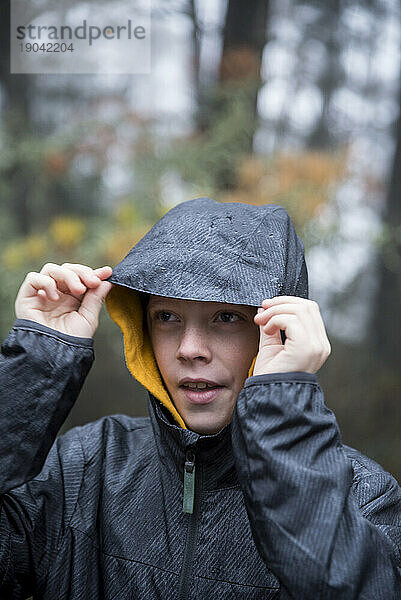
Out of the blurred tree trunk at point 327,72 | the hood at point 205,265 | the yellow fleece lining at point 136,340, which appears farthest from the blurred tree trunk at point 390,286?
the yellow fleece lining at point 136,340

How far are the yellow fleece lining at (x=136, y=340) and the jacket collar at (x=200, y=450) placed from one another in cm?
4

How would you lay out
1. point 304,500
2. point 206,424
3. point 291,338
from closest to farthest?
point 304,500 < point 291,338 < point 206,424

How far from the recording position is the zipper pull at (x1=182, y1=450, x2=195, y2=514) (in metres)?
1.57

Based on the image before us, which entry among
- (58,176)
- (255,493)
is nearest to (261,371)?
(255,493)

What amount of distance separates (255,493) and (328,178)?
111 inches

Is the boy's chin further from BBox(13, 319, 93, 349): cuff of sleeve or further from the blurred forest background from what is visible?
the blurred forest background

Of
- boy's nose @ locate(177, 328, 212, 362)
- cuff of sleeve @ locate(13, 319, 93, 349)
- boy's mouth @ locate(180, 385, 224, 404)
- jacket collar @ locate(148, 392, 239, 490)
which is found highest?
cuff of sleeve @ locate(13, 319, 93, 349)

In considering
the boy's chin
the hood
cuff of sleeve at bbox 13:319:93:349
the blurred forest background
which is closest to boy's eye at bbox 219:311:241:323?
the hood

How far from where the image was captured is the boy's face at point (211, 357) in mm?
1590

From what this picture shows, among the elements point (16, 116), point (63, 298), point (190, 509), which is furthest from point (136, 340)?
point (16, 116)

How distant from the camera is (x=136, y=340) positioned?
180 cm

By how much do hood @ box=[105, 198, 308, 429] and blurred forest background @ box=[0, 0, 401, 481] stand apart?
205 centimetres

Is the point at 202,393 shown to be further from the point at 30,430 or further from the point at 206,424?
the point at 30,430

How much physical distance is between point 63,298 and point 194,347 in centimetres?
37
